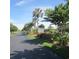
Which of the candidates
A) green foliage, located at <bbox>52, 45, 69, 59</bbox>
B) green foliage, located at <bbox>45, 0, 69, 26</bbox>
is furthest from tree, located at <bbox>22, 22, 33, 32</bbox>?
green foliage, located at <bbox>52, 45, 69, 59</bbox>

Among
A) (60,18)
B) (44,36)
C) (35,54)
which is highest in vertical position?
(60,18)

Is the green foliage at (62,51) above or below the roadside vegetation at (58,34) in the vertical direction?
below

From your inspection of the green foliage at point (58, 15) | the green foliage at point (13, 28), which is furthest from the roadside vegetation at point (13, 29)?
the green foliage at point (58, 15)

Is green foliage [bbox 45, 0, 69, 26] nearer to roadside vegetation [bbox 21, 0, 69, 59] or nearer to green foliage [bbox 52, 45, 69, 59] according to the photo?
roadside vegetation [bbox 21, 0, 69, 59]

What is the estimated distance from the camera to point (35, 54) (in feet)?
5.44

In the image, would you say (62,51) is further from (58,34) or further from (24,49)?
(24,49)

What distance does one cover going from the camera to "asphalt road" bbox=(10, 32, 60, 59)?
64.6 inches

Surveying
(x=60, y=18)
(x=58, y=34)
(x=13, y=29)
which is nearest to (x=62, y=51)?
(x=58, y=34)

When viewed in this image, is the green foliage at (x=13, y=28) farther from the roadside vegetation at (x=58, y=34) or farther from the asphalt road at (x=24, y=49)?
the roadside vegetation at (x=58, y=34)

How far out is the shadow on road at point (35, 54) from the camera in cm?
165

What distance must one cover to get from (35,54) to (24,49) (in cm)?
9
